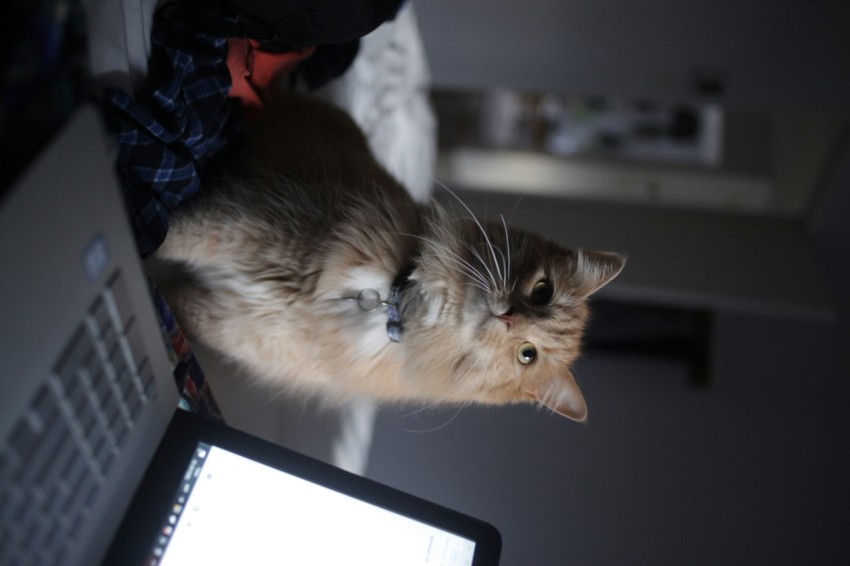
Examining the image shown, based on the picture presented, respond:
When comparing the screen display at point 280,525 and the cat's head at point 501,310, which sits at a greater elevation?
the cat's head at point 501,310

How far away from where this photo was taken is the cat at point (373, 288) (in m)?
1.12

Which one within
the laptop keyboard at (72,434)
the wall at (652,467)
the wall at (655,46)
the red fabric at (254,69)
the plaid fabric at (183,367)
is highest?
the wall at (655,46)

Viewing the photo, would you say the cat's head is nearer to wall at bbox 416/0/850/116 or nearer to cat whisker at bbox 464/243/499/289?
cat whisker at bbox 464/243/499/289

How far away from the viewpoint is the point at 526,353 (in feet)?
3.82

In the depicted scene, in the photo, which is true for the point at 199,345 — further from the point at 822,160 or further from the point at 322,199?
the point at 822,160

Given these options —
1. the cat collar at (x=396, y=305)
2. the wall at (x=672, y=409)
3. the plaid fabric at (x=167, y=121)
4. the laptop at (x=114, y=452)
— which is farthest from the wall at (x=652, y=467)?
the plaid fabric at (x=167, y=121)

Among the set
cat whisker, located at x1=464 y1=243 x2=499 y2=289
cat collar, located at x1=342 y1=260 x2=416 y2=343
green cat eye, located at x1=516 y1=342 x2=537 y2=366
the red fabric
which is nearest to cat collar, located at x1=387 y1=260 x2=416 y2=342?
cat collar, located at x1=342 y1=260 x2=416 y2=343

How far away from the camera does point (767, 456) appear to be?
1524mm

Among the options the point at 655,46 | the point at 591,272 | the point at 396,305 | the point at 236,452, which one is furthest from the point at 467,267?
the point at 655,46

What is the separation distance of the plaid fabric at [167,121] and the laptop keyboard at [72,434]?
0.33m

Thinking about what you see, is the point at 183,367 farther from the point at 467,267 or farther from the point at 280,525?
the point at 467,267

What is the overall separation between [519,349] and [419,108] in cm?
153

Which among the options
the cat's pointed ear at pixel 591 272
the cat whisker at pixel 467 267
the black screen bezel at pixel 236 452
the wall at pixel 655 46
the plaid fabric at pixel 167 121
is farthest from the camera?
the wall at pixel 655 46

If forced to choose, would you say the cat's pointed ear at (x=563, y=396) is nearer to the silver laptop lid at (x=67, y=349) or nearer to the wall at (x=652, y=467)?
the wall at (x=652, y=467)
